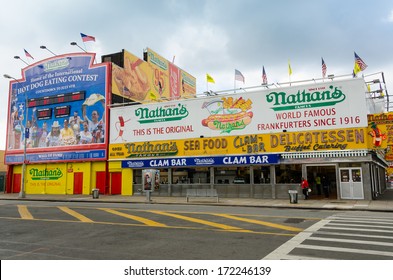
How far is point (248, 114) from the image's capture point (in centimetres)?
2759

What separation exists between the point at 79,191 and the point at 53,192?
12.1 feet

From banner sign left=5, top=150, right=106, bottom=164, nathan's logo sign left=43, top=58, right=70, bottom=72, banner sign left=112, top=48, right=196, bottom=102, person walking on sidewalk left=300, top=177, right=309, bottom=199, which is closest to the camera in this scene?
person walking on sidewalk left=300, top=177, right=309, bottom=199

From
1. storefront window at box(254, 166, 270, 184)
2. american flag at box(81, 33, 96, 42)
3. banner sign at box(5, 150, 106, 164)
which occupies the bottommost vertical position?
storefront window at box(254, 166, 270, 184)

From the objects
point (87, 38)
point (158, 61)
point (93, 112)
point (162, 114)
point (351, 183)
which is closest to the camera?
point (351, 183)

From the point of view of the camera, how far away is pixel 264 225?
12398 millimetres

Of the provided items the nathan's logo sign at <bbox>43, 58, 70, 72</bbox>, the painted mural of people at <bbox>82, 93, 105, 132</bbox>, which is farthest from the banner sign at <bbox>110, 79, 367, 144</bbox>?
the nathan's logo sign at <bbox>43, 58, 70, 72</bbox>

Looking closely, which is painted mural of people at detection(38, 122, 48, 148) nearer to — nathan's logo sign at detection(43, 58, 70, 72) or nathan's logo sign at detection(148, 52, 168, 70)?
nathan's logo sign at detection(43, 58, 70, 72)

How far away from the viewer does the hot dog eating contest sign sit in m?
24.4

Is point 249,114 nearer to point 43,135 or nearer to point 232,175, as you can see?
point 232,175

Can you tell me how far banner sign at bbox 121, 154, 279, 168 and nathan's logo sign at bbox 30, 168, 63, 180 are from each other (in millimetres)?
8861

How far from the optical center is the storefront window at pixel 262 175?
86.8 feet

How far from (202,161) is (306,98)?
32.0ft

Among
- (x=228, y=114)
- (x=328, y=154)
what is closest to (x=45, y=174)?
(x=228, y=114)

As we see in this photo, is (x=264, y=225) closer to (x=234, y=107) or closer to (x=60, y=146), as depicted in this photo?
(x=234, y=107)
